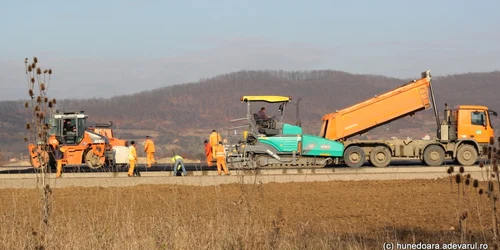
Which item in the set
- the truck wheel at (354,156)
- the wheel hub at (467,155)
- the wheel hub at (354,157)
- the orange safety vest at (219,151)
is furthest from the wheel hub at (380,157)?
the orange safety vest at (219,151)

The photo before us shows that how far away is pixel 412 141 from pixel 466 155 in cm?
219

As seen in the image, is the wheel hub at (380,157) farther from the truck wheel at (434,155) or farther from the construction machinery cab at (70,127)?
the construction machinery cab at (70,127)

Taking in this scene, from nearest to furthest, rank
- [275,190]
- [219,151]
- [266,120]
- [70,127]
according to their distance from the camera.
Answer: [275,190]
[219,151]
[266,120]
[70,127]

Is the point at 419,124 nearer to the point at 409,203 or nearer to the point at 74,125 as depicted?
the point at 74,125

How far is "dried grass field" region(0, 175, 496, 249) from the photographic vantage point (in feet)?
34.9

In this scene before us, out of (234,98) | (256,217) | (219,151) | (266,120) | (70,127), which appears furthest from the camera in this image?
(234,98)

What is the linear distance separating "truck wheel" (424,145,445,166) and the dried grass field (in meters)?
8.54

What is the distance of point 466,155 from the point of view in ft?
103

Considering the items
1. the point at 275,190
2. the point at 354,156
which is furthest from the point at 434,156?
the point at 275,190

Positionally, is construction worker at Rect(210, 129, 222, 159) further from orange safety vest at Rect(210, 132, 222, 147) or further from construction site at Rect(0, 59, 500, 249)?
construction site at Rect(0, 59, 500, 249)

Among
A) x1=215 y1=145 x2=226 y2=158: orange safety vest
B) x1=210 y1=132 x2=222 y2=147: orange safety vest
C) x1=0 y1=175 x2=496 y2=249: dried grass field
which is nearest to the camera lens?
x1=0 y1=175 x2=496 y2=249: dried grass field

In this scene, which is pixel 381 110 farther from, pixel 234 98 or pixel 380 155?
pixel 234 98

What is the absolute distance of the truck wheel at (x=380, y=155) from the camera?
103 ft

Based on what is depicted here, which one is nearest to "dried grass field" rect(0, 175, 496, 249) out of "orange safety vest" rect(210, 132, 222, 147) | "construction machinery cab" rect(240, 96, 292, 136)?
"orange safety vest" rect(210, 132, 222, 147)
